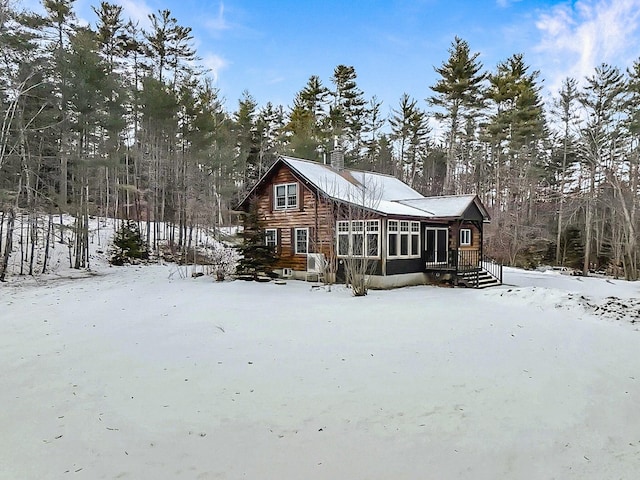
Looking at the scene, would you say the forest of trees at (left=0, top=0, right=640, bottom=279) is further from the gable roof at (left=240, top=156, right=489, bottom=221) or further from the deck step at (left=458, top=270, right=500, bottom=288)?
the gable roof at (left=240, top=156, right=489, bottom=221)

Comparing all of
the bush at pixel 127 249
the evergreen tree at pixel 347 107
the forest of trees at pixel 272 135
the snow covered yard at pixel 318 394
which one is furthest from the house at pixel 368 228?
the evergreen tree at pixel 347 107

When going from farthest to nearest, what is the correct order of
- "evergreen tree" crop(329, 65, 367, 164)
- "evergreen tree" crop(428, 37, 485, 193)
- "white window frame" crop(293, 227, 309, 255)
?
1. "evergreen tree" crop(329, 65, 367, 164)
2. "evergreen tree" crop(428, 37, 485, 193)
3. "white window frame" crop(293, 227, 309, 255)

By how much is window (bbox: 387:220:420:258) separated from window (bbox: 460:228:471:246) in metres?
2.76

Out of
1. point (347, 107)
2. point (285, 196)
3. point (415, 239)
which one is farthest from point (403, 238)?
point (347, 107)

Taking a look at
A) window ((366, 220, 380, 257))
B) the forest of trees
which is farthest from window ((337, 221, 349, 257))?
the forest of trees

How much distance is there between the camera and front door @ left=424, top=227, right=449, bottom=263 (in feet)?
49.3

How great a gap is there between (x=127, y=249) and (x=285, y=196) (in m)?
9.20

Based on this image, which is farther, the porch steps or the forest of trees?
the forest of trees

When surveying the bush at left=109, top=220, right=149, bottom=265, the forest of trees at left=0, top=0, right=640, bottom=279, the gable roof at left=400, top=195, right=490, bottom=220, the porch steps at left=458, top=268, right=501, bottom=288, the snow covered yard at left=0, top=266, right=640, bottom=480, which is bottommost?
the snow covered yard at left=0, top=266, right=640, bottom=480

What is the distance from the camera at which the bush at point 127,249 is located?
64.2 ft

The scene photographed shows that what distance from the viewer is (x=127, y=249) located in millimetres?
19781

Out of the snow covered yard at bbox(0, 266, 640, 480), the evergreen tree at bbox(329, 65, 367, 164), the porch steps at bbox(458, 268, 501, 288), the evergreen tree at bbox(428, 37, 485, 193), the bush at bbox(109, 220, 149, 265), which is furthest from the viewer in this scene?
the evergreen tree at bbox(329, 65, 367, 164)

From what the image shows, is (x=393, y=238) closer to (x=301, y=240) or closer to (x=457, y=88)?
(x=301, y=240)

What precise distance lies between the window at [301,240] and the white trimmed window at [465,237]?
634 centimetres
